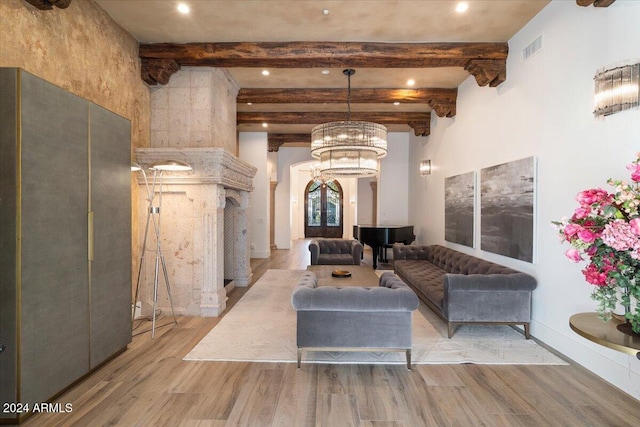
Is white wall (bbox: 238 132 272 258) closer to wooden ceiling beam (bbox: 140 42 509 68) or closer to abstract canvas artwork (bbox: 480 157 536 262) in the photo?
wooden ceiling beam (bbox: 140 42 509 68)

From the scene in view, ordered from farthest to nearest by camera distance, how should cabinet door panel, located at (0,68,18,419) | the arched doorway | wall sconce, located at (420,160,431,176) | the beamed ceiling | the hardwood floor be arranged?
the arched doorway
wall sconce, located at (420,160,431,176)
the beamed ceiling
the hardwood floor
cabinet door panel, located at (0,68,18,419)

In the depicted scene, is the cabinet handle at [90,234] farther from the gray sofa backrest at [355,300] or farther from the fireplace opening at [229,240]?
the fireplace opening at [229,240]

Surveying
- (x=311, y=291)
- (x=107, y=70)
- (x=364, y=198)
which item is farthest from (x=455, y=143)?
(x=364, y=198)

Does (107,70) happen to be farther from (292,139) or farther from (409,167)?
(409,167)

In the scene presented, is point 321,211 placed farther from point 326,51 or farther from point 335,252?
point 326,51

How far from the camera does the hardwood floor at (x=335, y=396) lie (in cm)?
239

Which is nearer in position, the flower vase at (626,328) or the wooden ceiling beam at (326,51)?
the flower vase at (626,328)

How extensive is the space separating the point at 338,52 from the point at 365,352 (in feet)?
12.5

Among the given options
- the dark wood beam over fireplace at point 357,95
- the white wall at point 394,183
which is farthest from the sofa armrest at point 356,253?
the dark wood beam over fireplace at point 357,95

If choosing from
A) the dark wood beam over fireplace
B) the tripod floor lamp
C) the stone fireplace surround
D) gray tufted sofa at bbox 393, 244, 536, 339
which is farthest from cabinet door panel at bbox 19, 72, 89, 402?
the dark wood beam over fireplace

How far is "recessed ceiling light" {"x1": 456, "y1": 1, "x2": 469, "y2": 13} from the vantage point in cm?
358

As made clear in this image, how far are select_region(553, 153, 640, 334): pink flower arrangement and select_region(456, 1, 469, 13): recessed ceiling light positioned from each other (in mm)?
2666

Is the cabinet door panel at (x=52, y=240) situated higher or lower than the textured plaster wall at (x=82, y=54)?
lower

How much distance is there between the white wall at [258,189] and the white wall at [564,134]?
624cm
